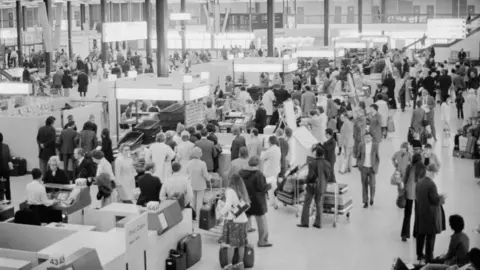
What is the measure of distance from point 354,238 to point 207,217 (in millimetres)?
2199

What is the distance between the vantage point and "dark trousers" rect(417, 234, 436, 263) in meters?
9.19

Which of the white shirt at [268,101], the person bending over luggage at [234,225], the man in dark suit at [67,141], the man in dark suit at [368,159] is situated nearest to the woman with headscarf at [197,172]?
the person bending over luggage at [234,225]

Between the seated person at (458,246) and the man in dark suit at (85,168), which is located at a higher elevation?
the man in dark suit at (85,168)

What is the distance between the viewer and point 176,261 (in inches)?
356

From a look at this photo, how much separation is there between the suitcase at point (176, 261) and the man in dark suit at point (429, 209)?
2966 millimetres

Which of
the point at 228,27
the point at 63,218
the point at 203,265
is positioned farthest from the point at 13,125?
the point at 228,27

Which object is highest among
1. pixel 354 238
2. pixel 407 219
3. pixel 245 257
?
pixel 407 219

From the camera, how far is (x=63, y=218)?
9.95 metres

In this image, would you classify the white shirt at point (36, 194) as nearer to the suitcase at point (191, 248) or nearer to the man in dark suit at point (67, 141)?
the suitcase at point (191, 248)

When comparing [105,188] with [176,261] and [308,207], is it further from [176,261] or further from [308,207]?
[308,207]

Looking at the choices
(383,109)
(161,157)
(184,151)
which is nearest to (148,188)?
(161,157)

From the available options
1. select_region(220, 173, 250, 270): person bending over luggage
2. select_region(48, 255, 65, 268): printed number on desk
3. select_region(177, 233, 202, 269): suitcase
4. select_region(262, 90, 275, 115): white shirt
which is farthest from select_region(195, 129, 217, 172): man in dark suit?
select_region(262, 90, 275, 115): white shirt

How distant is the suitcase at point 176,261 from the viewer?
9047 millimetres

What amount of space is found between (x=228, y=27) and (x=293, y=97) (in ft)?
81.2
